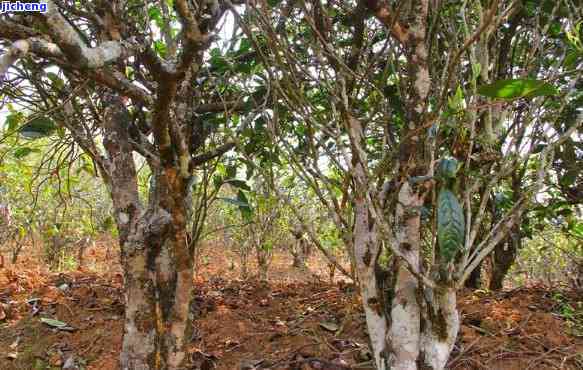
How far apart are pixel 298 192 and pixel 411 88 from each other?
5167 millimetres

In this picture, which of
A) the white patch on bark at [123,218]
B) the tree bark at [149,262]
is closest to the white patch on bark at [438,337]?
the tree bark at [149,262]

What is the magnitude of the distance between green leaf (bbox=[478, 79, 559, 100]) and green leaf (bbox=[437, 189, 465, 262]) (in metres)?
0.26

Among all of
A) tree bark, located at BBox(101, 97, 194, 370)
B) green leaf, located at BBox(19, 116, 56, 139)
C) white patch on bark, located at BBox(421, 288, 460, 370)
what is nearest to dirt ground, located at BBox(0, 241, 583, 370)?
white patch on bark, located at BBox(421, 288, 460, 370)

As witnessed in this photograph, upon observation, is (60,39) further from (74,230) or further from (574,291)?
(74,230)

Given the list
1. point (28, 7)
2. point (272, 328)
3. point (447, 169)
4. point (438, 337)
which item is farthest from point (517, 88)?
point (272, 328)

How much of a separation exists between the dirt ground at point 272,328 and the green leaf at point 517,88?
1267 mm

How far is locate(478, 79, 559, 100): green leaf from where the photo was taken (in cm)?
98

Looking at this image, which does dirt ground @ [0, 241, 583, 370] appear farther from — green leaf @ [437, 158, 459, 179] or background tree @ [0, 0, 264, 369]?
green leaf @ [437, 158, 459, 179]

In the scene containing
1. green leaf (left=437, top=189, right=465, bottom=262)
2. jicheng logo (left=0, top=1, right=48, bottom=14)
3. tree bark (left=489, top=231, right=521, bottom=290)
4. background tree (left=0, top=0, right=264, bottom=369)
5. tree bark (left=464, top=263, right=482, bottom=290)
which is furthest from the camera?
tree bark (left=464, top=263, right=482, bottom=290)

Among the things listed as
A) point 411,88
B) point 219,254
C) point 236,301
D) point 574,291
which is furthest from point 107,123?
point 219,254

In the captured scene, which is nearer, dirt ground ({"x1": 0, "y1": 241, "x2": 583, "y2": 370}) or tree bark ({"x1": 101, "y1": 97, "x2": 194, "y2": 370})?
tree bark ({"x1": 101, "y1": 97, "x2": 194, "y2": 370})

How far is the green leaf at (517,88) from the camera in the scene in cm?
98

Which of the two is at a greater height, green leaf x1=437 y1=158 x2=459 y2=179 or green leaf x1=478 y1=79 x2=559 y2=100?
green leaf x1=478 y1=79 x2=559 y2=100

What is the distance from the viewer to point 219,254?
10.1m
